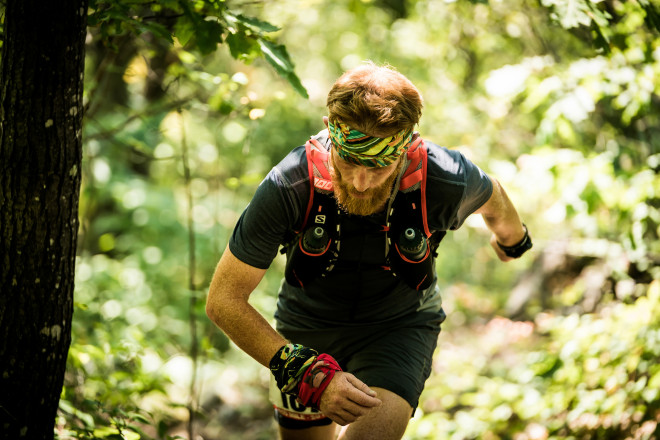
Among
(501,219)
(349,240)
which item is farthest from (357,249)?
(501,219)

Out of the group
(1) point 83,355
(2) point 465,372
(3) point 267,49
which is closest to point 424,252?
(3) point 267,49

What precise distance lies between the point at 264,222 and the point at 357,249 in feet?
1.61

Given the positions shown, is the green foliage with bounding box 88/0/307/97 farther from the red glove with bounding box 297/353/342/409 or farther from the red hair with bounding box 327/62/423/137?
the red glove with bounding box 297/353/342/409

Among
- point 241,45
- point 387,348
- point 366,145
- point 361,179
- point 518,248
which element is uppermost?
point 241,45

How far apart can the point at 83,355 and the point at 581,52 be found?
6.20 m

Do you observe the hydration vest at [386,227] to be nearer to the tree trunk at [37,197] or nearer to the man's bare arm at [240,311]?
the man's bare arm at [240,311]

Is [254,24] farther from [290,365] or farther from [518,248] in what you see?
[518,248]

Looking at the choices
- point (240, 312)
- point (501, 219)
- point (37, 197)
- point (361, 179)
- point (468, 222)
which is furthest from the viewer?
point (468, 222)

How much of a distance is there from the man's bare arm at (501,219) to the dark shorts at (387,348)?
549 millimetres

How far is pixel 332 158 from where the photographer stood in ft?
8.39

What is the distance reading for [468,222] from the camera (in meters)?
5.27

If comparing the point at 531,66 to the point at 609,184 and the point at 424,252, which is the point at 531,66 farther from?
the point at 424,252

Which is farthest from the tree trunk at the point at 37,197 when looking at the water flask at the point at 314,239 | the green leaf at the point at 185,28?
the water flask at the point at 314,239

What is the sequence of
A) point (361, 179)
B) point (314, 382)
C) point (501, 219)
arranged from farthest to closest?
point (501, 219) < point (361, 179) < point (314, 382)
